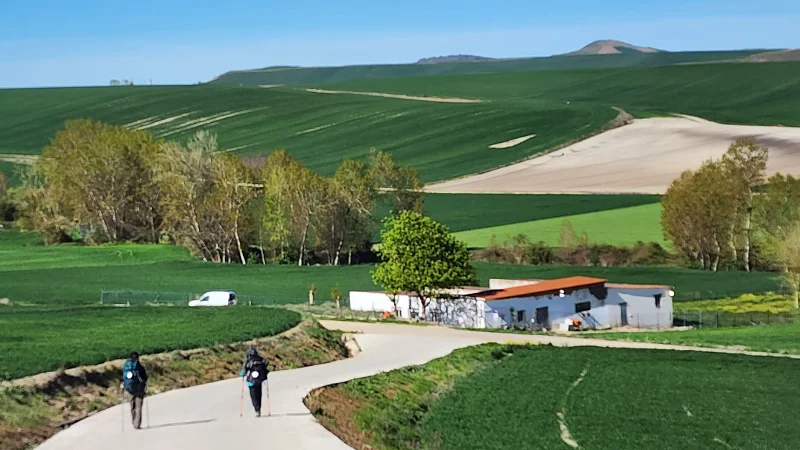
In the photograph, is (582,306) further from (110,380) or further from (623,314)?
(110,380)

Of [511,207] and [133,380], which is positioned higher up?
[133,380]

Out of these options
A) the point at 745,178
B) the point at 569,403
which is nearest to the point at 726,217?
the point at 745,178

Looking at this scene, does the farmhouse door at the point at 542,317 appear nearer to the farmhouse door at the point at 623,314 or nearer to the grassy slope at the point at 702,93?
the farmhouse door at the point at 623,314

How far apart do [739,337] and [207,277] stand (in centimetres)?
3587

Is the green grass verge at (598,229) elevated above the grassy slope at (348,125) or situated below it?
below

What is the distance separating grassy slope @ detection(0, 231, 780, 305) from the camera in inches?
2586

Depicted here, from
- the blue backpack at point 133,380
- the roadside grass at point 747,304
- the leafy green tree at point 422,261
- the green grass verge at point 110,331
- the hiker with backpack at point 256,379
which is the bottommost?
the roadside grass at point 747,304

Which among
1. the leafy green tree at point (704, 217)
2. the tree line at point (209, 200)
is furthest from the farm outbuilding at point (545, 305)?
the tree line at point (209, 200)

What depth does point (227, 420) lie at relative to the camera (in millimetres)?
24234

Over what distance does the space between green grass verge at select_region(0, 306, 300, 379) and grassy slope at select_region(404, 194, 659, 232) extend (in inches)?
2023

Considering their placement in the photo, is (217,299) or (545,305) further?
(545,305)

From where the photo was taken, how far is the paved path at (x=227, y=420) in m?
21.7

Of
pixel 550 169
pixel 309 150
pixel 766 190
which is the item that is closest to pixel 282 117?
pixel 309 150

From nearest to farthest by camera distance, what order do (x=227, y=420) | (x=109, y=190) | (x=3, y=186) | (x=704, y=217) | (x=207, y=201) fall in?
1. (x=227, y=420)
2. (x=704, y=217)
3. (x=207, y=201)
4. (x=109, y=190)
5. (x=3, y=186)
